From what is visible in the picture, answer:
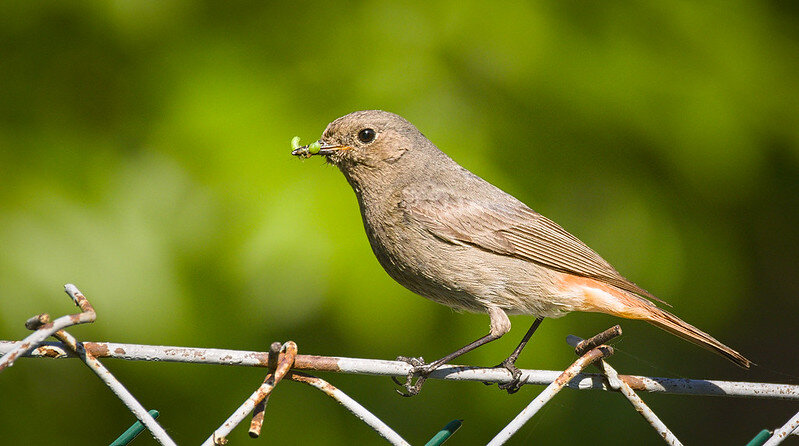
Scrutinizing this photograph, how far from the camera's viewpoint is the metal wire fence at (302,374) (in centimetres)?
142

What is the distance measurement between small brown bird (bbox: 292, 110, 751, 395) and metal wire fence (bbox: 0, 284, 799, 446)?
1.01 metres

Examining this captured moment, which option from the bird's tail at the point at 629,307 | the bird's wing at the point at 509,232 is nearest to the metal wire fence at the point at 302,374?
the bird's tail at the point at 629,307

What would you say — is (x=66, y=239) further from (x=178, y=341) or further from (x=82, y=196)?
(x=178, y=341)

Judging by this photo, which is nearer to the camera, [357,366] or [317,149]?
[357,366]

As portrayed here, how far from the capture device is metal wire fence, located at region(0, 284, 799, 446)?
4.65 ft

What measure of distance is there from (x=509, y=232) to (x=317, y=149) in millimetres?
796

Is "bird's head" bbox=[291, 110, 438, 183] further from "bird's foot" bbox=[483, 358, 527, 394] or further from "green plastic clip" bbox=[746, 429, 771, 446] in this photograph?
"green plastic clip" bbox=[746, 429, 771, 446]

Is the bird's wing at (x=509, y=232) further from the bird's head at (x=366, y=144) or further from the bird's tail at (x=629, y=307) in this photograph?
the bird's head at (x=366, y=144)

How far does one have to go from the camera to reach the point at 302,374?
1589 millimetres

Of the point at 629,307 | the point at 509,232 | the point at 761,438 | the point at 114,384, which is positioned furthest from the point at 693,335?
the point at 114,384

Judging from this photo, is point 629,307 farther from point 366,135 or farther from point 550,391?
point 550,391

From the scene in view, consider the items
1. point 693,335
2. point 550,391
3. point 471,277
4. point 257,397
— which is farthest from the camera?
point 471,277

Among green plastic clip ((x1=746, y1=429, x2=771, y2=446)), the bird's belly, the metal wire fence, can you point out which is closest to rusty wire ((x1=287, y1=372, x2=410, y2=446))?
the metal wire fence

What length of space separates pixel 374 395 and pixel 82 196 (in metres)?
1.46
